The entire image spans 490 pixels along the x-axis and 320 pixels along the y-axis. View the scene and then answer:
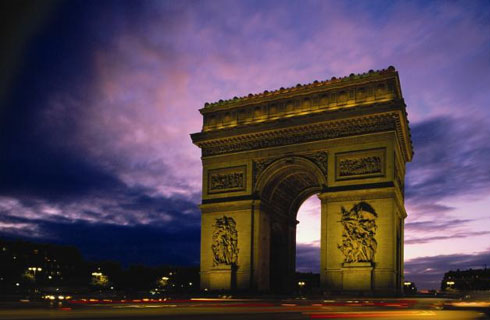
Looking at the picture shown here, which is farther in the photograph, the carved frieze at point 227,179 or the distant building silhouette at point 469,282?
the distant building silhouette at point 469,282

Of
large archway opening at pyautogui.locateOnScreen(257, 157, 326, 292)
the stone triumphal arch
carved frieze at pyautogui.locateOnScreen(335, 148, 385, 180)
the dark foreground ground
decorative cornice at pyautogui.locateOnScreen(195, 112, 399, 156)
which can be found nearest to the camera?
the dark foreground ground

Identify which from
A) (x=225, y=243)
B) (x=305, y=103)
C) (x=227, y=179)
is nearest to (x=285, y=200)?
(x=227, y=179)

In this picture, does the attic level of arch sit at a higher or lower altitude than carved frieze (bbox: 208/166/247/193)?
higher

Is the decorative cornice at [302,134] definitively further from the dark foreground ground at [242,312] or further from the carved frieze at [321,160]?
the dark foreground ground at [242,312]

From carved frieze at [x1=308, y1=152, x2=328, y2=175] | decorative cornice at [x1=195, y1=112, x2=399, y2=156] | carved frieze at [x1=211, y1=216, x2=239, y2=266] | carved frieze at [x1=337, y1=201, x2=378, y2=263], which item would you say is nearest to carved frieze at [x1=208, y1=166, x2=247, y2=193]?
decorative cornice at [x1=195, y1=112, x2=399, y2=156]

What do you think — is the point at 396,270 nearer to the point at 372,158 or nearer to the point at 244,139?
the point at 372,158

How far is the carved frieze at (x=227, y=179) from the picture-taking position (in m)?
34.6

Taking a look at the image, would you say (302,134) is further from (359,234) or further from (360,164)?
(359,234)

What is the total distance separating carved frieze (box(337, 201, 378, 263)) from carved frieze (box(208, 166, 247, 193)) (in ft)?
23.4

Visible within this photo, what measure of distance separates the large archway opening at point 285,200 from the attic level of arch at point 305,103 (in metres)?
3.09

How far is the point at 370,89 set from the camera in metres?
31.7

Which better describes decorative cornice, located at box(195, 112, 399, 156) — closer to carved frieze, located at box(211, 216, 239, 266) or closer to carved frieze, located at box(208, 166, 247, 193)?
carved frieze, located at box(208, 166, 247, 193)

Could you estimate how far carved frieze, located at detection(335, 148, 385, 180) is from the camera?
30.5 metres

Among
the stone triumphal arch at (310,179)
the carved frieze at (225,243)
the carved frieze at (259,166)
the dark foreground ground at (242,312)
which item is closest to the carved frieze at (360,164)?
the stone triumphal arch at (310,179)
